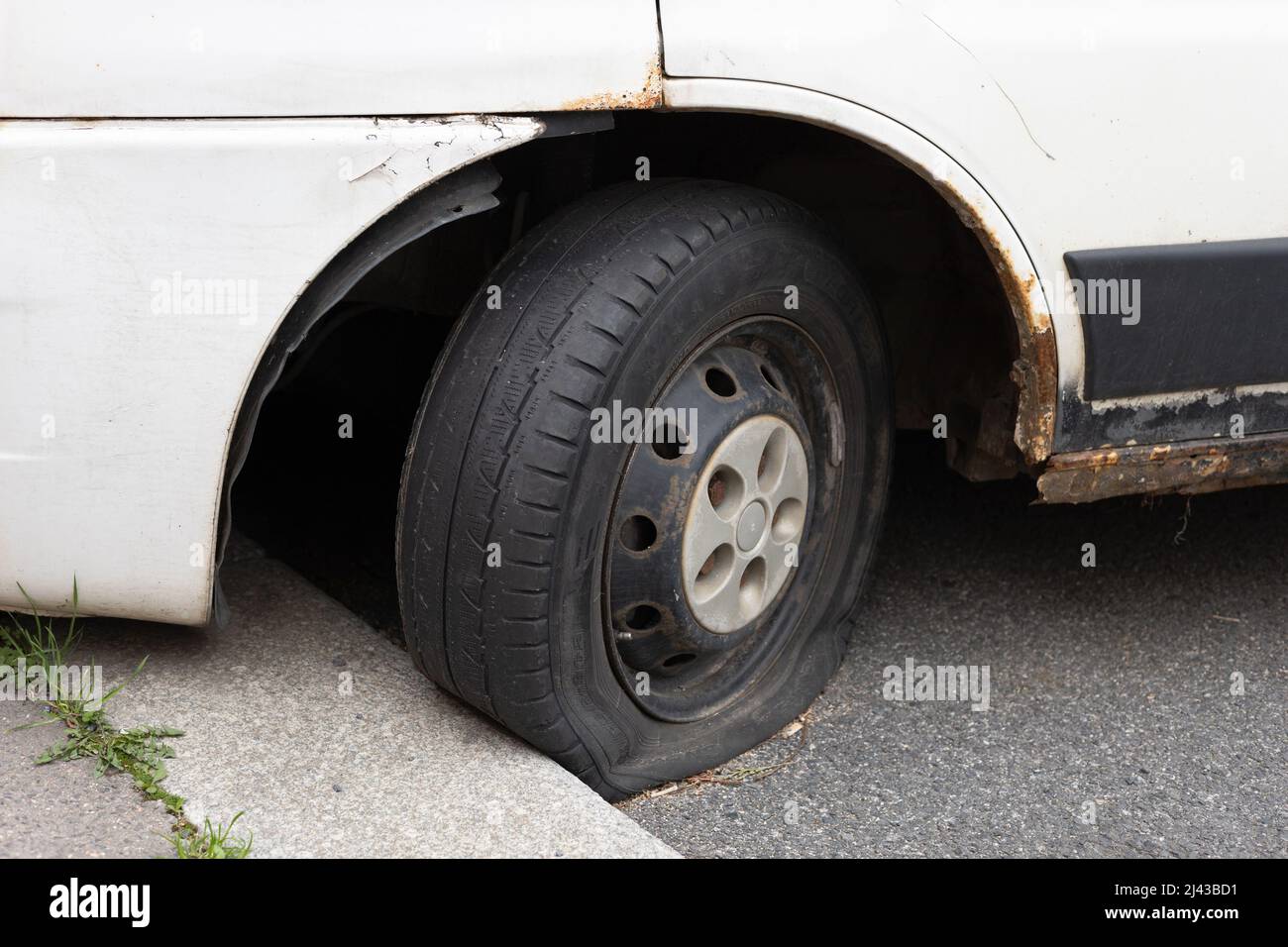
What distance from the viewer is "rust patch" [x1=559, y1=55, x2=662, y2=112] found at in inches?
73.3

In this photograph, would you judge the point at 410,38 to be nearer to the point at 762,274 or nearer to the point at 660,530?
the point at 762,274

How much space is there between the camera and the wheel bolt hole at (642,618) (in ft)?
7.53

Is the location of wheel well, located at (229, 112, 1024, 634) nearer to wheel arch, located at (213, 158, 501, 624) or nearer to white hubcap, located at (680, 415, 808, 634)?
wheel arch, located at (213, 158, 501, 624)

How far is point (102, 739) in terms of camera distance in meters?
2.02

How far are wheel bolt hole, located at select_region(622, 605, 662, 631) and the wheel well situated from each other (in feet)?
2.02

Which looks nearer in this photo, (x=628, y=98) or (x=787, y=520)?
(x=628, y=98)

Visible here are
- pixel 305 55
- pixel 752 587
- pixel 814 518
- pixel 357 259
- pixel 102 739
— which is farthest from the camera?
pixel 814 518

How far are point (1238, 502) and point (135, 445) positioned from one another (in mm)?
2792

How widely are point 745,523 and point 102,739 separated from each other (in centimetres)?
111

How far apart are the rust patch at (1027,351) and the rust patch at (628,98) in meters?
0.50

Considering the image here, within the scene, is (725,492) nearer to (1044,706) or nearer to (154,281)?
(1044,706)

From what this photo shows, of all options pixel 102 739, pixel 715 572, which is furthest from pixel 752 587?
pixel 102 739

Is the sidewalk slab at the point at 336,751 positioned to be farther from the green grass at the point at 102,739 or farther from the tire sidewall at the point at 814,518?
the tire sidewall at the point at 814,518
